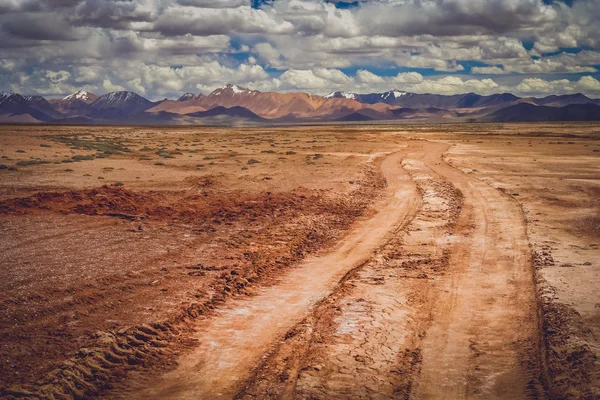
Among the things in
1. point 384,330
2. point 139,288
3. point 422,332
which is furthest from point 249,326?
point 422,332

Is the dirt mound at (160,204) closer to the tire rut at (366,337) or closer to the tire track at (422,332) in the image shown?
the tire track at (422,332)

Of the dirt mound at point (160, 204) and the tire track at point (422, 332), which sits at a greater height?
the dirt mound at point (160, 204)

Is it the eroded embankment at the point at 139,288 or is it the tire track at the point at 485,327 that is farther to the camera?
the eroded embankment at the point at 139,288

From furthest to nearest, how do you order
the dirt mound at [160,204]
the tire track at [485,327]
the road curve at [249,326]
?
1. the dirt mound at [160,204]
2. the road curve at [249,326]
3. the tire track at [485,327]

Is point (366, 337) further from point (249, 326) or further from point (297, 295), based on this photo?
point (297, 295)

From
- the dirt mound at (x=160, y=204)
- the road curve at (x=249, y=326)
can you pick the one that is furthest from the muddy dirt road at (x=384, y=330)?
the dirt mound at (x=160, y=204)

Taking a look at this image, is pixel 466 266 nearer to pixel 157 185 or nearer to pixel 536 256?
pixel 536 256

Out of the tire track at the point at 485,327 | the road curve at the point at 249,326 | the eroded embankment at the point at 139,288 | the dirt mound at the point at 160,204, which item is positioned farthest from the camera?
the dirt mound at the point at 160,204
